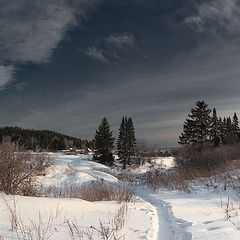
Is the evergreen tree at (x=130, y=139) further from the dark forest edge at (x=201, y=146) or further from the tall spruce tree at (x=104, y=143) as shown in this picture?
the dark forest edge at (x=201, y=146)

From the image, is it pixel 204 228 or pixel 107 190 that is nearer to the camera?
pixel 204 228

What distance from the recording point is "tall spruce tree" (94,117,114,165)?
53906 millimetres

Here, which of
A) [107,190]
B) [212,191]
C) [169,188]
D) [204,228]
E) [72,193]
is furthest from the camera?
[169,188]

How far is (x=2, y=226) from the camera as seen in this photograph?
13.5ft

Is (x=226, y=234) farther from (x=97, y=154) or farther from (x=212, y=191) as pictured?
(x=97, y=154)

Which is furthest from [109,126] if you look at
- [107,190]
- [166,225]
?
[166,225]

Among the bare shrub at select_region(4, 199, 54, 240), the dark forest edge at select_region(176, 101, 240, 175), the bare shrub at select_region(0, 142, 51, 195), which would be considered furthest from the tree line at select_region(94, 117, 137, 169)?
the bare shrub at select_region(4, 199, 54, 240)

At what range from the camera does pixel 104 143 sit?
53.8 m

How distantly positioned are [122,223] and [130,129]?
55.5 metres

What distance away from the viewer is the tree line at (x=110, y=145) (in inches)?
2128

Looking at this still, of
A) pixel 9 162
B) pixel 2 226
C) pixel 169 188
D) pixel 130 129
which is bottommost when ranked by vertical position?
pixel 169 188

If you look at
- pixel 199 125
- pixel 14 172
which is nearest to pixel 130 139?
pixel 199 125

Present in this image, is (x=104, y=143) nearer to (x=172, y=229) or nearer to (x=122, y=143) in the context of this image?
(x=122, y=143)

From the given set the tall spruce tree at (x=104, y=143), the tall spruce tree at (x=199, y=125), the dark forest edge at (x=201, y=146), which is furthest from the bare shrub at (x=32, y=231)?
the tall spruce tree at (x=104, y=143)
